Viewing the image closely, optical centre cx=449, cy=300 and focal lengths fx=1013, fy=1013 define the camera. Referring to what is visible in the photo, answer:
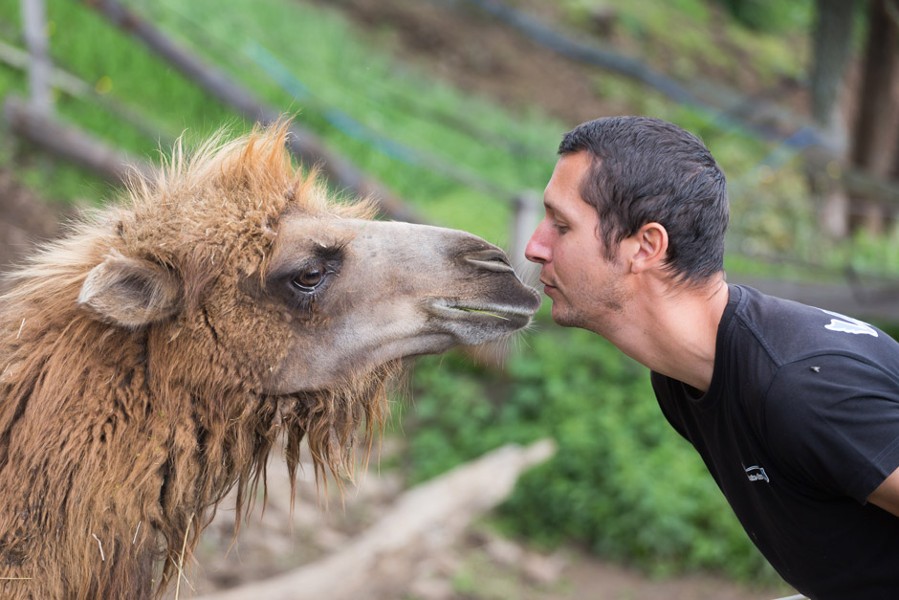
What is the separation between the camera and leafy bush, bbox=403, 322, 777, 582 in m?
7.63

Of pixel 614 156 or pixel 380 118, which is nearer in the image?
pixel 614 156

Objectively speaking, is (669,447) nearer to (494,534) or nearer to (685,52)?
(494,534)

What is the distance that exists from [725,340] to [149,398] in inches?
67.0

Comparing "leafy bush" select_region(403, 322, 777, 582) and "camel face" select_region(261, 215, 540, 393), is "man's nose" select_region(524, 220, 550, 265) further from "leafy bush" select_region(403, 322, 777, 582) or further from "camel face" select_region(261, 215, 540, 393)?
"leafy bush" select_region(403, 322, 777, 582)

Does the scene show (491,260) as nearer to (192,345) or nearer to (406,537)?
(192,345)

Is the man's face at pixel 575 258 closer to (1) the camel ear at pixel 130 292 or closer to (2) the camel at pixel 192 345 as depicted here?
(2) the camel at pixel 192 345

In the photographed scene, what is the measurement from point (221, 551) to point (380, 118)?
24.6 feet

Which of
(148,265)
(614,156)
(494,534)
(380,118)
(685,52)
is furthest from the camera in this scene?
(685,52)

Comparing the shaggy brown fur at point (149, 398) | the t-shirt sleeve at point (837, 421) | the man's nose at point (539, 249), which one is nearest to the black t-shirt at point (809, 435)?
the t-shirt sleeve at point (837, 421)

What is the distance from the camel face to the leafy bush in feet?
15.6

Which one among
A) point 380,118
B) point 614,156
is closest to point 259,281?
point 614,156

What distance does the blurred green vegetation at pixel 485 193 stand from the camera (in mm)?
7832

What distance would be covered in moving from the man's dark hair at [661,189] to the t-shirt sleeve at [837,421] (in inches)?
16.2

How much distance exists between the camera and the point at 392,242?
3.40 metres
